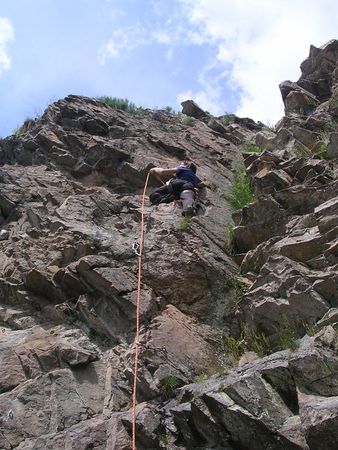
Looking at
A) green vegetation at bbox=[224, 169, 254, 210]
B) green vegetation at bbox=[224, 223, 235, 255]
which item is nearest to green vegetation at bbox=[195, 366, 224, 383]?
green vegetation at bbox=[224, 223, 235, 255]

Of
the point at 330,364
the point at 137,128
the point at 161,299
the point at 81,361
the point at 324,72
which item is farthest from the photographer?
the point at 324,72

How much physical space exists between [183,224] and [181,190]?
188 centimetres

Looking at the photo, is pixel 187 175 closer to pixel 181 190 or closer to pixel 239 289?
pixel 181 190

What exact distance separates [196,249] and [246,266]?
3.28 ft

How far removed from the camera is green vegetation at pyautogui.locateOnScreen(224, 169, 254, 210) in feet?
43.2

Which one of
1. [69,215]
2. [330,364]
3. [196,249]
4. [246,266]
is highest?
[69,215]

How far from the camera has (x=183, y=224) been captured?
11.0 m

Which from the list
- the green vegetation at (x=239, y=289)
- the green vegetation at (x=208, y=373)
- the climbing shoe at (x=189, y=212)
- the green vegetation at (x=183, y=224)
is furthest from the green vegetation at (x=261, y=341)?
the climbing shoe at (x=189, y=212)

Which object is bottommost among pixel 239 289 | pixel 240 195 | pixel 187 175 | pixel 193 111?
pixel 239 289

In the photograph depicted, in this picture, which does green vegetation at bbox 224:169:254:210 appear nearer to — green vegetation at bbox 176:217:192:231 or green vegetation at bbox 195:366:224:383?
green vegetation at bbox 176:217:192:231

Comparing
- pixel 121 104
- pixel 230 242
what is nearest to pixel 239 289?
pixel 230 242

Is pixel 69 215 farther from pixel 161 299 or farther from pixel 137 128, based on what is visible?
pixel 137 128

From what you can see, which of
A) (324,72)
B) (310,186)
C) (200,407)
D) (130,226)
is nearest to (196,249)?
(130,226)

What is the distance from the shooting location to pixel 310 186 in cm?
1063
